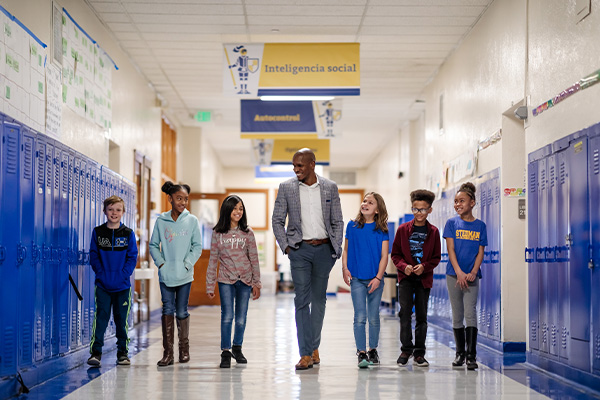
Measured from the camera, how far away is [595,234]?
5.17 metres

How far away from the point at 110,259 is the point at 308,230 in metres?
1.60

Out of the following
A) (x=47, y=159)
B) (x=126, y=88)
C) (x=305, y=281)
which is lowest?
(x=305, y=281)

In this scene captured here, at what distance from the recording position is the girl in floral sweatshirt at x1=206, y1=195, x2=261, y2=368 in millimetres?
6098

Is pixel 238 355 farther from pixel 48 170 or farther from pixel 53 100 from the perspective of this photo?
pixel 53 100

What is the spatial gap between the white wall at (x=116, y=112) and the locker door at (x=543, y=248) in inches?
164

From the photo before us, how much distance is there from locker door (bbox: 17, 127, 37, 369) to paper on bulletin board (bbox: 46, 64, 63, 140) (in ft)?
4.99

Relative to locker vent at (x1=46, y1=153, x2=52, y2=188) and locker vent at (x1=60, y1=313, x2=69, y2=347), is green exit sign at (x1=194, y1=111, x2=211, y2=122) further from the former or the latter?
locker vent at (x1=46, y1=153, x2=52, y2=188)

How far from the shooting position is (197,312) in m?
13.7

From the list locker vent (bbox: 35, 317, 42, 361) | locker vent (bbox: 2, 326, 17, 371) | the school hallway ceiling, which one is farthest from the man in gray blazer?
the school hallway ceiling

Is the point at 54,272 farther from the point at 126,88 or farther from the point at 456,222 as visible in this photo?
the point at 126,88

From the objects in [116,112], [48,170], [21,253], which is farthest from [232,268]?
[116,112]

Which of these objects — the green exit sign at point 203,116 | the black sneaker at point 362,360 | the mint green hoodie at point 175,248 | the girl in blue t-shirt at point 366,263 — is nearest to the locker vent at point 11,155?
the mint green hoodie at point 175,248

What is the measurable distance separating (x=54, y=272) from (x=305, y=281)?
1.82 meters

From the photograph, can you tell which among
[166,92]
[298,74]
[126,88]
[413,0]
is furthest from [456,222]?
[166,92]
